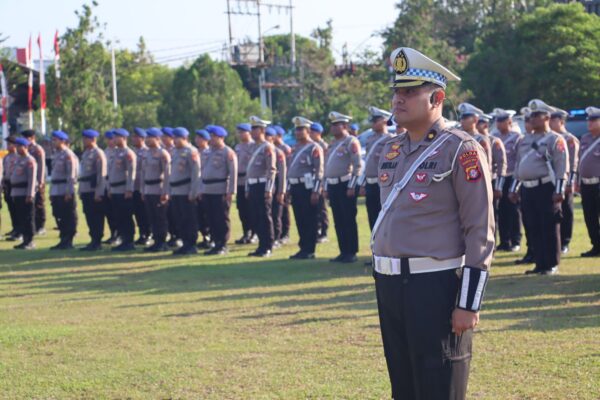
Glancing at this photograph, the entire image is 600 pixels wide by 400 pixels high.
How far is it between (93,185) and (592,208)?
863cm

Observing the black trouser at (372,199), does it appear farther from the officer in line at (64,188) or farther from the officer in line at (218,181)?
the officer in line at (64,188)

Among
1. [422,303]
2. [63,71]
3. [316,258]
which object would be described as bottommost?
[316,258]

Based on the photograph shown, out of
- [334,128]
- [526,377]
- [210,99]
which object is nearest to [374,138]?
[334,128]

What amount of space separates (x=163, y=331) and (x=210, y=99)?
33891mm

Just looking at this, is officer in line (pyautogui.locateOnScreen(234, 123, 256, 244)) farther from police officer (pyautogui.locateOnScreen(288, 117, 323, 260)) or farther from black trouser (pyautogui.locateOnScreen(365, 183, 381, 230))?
black trouser (pyautogui.locateOnScreen(365, 183, 381, 230))

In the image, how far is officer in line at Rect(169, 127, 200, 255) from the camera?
52.0 ft

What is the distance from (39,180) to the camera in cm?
1864

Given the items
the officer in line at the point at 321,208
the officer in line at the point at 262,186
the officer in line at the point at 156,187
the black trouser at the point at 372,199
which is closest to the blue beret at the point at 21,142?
the officer in line at the point at 156,187

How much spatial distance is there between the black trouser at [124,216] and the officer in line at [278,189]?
8.33ft

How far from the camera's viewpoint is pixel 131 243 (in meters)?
17.2

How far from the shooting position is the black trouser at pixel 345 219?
14.2 meters

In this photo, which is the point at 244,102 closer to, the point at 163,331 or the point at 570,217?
the point at 570,217

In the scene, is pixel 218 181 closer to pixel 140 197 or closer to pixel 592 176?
pixel 140 197

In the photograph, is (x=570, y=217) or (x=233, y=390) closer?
(x=233, y=390)
